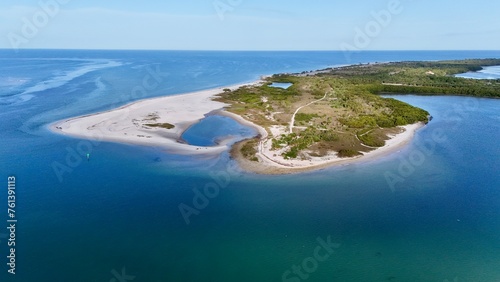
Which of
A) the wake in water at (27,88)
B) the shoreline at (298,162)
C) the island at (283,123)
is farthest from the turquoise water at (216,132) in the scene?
the wake in water at (27,88)

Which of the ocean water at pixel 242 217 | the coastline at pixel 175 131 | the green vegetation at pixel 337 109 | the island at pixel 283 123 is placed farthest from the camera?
the green vegetation at pixel 337 109

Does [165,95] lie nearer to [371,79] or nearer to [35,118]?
Answer: [35,118]

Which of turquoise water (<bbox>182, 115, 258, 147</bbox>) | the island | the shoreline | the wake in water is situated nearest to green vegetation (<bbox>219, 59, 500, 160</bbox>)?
the island

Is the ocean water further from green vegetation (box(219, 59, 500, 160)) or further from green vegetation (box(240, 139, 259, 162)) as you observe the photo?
green vegetation (box(219, 59, 500, 160))

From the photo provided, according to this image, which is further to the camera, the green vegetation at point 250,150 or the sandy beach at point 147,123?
the sandy beach at point 147,123

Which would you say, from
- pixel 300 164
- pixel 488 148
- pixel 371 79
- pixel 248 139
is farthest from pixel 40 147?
pixel 371 79

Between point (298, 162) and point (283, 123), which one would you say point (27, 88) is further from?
point (298, 162)

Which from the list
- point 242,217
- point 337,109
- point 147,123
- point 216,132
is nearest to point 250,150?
point 216,132

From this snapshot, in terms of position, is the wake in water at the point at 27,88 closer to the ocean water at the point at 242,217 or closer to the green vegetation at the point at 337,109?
the ocean water at the point at 242,217
